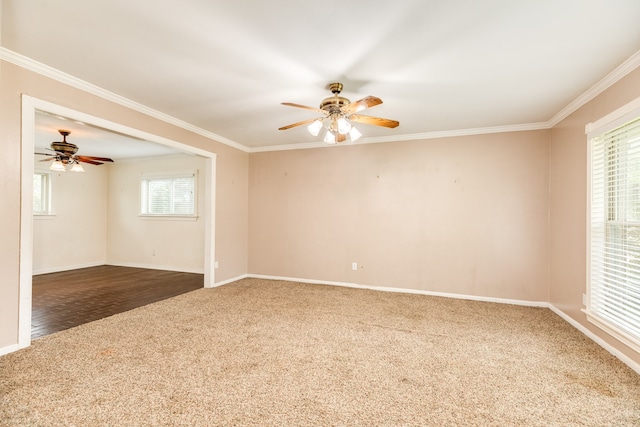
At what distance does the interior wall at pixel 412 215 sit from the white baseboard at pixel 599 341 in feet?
1.60

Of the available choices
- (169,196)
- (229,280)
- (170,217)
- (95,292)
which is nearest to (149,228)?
(170,217)

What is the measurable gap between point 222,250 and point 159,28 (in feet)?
11.5

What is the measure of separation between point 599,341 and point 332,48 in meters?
3.56

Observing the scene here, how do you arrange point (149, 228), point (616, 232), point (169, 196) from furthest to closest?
point (149, 228) < point (169, 196) < point (616, 232)

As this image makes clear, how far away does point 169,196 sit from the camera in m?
6.34

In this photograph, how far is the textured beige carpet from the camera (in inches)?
66.9

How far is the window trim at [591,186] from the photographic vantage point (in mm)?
2291

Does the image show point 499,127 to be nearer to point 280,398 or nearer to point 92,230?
point 280,398

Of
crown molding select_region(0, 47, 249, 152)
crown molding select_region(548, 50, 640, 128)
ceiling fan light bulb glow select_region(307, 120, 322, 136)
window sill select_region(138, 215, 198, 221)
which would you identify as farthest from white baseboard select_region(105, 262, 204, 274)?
crown molding select_region(548, 50, 640, 128)

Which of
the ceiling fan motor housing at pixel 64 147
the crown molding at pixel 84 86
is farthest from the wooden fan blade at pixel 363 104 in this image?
the ceiling fan motor housing at pixel 64 147

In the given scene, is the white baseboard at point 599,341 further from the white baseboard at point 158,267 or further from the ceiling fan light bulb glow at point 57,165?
the ceiling fan light bulb glow at point 57,165

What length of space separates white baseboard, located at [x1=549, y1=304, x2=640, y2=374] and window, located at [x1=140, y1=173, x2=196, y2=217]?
6.24 metres

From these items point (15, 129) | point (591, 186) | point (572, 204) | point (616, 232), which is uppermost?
point (15, 129)

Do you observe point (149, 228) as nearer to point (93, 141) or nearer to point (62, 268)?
point (62, 268)
